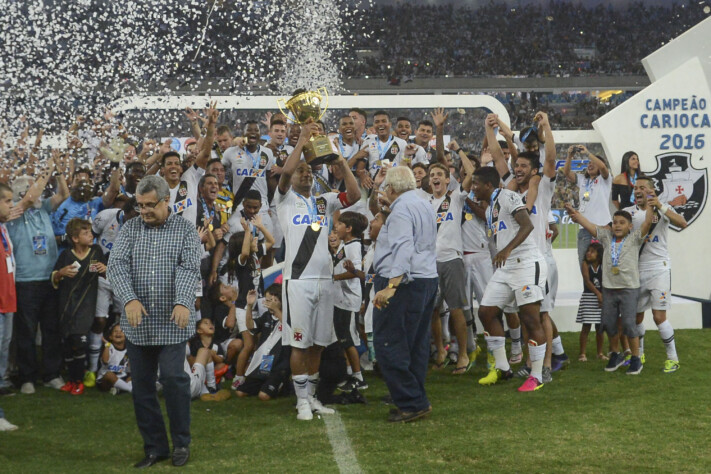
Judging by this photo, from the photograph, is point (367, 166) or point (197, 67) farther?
point (197, 67)

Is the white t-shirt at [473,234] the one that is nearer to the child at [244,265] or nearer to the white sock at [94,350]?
the child at [244,265]

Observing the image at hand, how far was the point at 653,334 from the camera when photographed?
10789 mm

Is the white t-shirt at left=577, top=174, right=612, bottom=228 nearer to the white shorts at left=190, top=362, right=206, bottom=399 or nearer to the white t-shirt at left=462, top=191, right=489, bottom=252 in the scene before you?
the white t-shirt at left=462, top=191, right=489, bottom=252

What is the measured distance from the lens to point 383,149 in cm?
1012

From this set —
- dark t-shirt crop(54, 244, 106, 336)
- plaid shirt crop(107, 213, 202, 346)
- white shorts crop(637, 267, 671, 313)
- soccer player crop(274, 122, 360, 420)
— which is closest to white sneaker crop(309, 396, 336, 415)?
soccer player crop(274, 122, 360, 420)

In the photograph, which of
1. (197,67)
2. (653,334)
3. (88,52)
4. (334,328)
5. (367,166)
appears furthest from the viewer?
(197,67)

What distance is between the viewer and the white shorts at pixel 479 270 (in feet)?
29.6

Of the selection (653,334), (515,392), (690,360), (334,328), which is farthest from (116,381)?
(653,334)

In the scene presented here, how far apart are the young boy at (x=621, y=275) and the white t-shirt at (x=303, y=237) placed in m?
2.94

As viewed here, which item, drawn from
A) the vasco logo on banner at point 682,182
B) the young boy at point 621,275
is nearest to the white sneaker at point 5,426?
the young boy at point 621,275

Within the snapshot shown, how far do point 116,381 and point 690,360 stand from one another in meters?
5.94

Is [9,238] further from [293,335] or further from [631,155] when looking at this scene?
[631,155]

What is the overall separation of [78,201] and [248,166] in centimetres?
191

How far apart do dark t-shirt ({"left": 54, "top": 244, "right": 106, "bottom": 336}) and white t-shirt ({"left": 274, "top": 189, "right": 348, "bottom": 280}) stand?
7.74 feet
